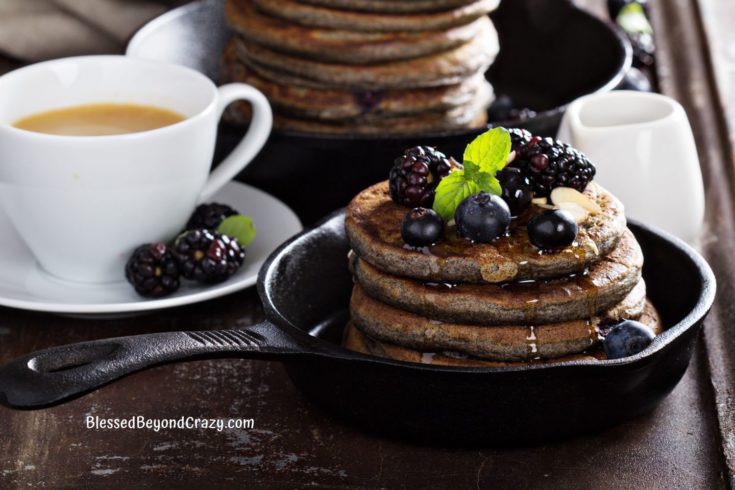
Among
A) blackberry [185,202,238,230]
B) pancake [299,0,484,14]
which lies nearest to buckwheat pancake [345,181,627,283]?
blackberry [185,202,238,230]

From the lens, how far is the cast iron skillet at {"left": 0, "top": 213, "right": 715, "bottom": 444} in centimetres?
104

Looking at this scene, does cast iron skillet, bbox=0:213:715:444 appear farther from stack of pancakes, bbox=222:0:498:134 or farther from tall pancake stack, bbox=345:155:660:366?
stack of pancakes, bbox=222:0:498:134

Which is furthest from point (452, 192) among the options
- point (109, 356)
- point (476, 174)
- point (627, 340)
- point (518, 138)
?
point (109, 356)

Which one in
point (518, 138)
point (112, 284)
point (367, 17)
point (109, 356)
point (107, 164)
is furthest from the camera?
point (367, 17)

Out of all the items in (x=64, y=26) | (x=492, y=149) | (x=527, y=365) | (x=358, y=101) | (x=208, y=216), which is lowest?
(x=64, y=26)

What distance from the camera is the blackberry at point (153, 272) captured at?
1.48 meters

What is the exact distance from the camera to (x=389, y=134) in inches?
63.8

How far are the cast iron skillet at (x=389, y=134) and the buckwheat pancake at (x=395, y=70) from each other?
0.12 meters

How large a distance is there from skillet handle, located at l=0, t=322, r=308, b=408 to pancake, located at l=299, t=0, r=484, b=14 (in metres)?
0.69

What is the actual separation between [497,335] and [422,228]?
14 cm

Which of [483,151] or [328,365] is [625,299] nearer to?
[483,151]

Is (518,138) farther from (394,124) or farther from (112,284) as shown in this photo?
(112,284)

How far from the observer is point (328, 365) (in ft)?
3.65

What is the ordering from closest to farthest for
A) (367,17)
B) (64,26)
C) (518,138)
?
(518,138) < (367,17) < (64,26)
